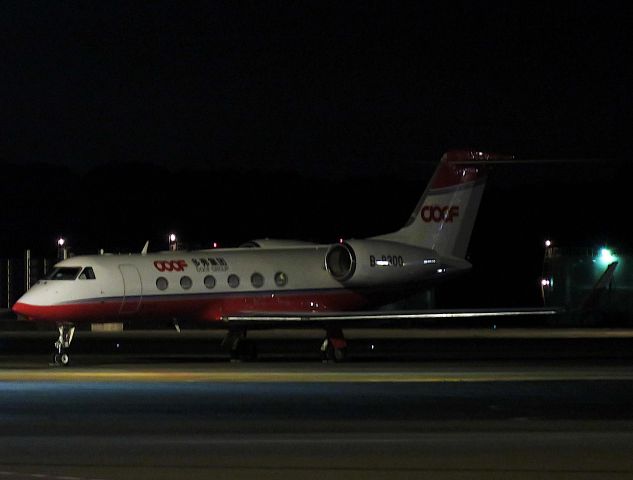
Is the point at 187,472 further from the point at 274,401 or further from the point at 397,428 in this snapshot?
the point at 274,401

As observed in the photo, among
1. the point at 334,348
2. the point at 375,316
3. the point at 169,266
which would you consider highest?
the point at 169,266

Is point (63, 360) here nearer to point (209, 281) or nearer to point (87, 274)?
point (87, 274)

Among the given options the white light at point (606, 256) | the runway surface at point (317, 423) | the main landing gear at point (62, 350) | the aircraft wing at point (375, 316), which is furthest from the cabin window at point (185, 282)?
the white light at point (606, 256)

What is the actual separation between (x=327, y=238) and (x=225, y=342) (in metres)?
120

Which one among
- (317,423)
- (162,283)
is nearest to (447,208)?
(162,283)

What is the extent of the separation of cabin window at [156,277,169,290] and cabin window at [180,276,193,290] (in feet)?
1.25

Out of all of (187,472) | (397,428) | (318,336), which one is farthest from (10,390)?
(318,336)

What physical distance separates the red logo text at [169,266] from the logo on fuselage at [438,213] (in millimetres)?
7086

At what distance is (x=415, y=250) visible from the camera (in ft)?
117

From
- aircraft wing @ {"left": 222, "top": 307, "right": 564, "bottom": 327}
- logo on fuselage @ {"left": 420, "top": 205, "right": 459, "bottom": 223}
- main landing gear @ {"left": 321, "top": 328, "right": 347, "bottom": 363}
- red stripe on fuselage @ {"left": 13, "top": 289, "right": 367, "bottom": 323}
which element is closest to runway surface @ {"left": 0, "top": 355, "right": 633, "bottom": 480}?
aircraft wing @ {"left": 222, "top": 307, "right": 564, "bottom": 327}

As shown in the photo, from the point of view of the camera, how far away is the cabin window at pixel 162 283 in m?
32.9

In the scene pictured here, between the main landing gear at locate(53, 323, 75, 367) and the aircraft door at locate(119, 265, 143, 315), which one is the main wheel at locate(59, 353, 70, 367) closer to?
the main landing gear at locate(53, 323, 75, 367)

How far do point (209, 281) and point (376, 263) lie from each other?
4.28 metres

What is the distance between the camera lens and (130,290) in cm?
3253
